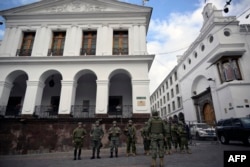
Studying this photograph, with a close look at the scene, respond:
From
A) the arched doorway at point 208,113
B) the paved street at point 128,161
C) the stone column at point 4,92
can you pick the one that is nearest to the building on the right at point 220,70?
the arched doorway at point 208,113

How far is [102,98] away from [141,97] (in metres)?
2.88

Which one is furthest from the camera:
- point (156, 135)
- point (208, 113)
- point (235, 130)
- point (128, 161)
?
point (208, 113)

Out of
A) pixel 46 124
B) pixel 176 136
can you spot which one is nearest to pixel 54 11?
pixel 46 124

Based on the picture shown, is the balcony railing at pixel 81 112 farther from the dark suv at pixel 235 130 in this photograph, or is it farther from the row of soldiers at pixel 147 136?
the dark suv at pixel 235 130

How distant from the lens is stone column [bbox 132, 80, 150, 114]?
1117 cm

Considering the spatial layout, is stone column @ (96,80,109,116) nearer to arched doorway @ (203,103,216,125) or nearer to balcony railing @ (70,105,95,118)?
balcony railing @ (70,105,95,118)

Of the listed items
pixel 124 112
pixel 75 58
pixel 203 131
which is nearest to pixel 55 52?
pixel 75 58

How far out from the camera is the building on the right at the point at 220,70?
15.8m

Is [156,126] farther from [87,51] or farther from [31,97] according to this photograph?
[31,97]

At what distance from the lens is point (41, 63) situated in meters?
12.3

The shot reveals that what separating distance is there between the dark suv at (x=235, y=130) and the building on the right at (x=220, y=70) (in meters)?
4.77

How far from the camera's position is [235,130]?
1033cm

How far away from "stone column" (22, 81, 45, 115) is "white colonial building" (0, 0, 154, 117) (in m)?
0.06

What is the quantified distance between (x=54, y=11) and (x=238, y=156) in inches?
649
